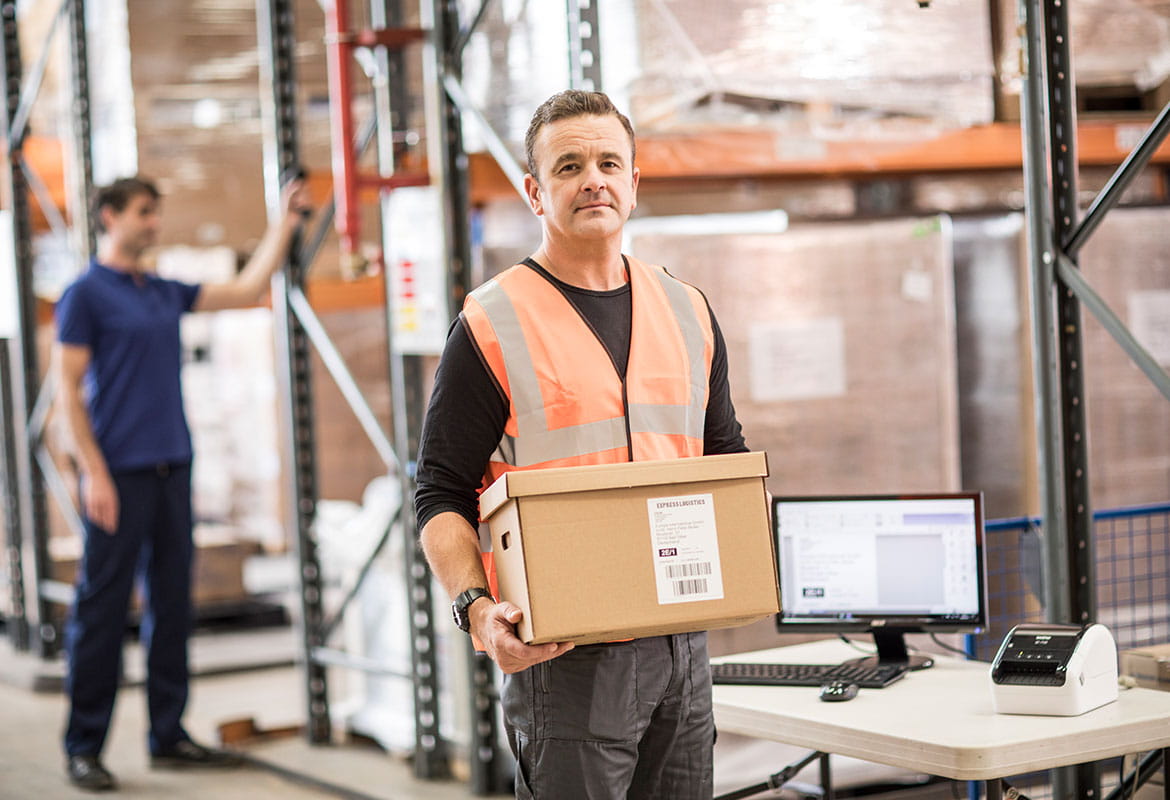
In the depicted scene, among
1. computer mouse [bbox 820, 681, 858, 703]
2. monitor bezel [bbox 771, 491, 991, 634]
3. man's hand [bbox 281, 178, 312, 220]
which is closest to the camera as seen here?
computer mouse [bbox 820, 681, 858, 703]

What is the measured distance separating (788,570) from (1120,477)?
214 centimetres

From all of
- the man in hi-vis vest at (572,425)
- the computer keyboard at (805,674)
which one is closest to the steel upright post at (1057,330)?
the computer keyboard at (805,674)

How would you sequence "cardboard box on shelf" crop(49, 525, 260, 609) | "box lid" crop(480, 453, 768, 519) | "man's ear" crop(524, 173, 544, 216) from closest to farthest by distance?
"box lid" crop(480, 453, 768, 519) → "man's ear" crop(524, 173, 544, 216) → "cardboard box on shelf" crop(49, 525, 260, 609)

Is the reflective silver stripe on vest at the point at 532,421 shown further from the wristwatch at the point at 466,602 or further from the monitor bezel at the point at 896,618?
the monitor bezel at the point at 896,618

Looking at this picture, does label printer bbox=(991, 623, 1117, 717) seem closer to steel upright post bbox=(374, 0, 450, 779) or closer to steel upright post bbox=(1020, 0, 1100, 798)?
steel upright post bbox=(1020, 0, 1100, 798)

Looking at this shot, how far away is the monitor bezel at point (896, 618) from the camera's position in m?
3.32

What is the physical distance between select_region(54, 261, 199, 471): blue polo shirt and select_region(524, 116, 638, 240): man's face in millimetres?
3287

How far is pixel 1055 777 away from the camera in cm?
333

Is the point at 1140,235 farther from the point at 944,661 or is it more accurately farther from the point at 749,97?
the point at 944,661

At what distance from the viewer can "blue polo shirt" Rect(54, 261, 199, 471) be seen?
5297 millimetres

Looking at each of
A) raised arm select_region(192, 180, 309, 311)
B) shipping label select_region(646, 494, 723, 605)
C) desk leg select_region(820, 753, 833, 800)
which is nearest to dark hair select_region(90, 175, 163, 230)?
raised arm select_region(192, 180, 309, 311)

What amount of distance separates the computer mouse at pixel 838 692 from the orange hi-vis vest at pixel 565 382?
2.63 feet

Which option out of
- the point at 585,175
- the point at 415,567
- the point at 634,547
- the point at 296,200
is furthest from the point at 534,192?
the point at 296,200

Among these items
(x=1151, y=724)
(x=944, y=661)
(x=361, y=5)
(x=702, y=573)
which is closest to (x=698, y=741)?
(x=702, y=573)
